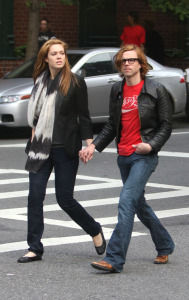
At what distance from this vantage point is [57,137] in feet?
21.7

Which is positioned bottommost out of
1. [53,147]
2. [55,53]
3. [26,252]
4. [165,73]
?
[165,73]

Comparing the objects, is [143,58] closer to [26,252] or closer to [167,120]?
[167,120]

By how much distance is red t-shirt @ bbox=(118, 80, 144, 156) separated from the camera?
6348 millimetres

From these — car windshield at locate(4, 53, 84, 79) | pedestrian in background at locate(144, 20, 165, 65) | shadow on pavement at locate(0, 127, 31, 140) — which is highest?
car windshield at locate(4, 53, 84, 79)

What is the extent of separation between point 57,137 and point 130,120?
1.98ft

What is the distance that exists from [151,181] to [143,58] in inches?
179

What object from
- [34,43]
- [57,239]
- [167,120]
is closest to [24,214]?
[57,239]

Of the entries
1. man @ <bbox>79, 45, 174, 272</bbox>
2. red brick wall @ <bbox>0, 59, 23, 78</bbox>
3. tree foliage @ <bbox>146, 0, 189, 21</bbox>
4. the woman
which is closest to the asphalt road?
man @ <bbox>79, 45, 174, 272</bbox>

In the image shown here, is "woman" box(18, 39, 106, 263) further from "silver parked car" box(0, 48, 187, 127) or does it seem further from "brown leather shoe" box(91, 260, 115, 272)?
"silver parked car" box(0, 48, 187, 127)

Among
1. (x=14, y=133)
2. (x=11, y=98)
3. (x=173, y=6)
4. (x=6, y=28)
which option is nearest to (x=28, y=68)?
(x=14, y=133)

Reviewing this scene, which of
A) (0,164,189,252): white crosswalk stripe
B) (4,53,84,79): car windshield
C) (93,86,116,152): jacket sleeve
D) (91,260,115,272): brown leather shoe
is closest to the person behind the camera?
(91,260,115,272): brown leather shoe

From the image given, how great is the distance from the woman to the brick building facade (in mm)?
14365

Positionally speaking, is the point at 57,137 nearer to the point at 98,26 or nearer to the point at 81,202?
the point at 81,202

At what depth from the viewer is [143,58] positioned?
640 cm
